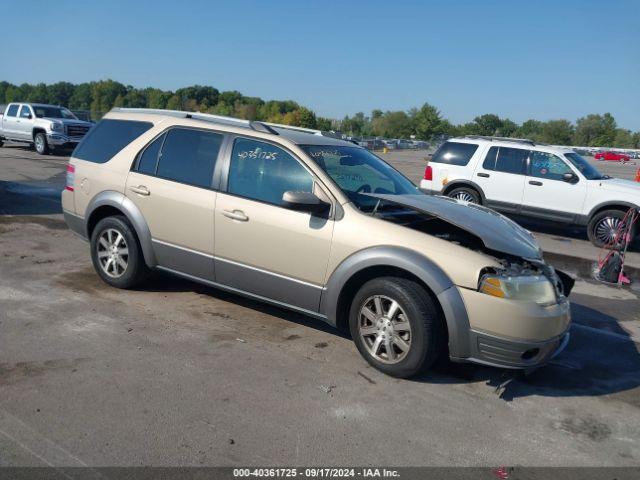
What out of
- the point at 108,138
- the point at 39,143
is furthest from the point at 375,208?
the point at 39,143

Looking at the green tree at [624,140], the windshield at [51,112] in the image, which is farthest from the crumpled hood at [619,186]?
the green tree at [624,140]

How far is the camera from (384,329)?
4.17 meters

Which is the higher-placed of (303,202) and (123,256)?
(303,202)

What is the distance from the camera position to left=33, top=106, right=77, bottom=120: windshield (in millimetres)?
21672

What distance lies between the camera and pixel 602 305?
6.62 meters

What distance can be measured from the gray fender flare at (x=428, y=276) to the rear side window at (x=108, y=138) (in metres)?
2.72

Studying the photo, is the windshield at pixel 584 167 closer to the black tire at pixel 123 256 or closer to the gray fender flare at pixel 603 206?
the gray fender flare at pixel 603 206

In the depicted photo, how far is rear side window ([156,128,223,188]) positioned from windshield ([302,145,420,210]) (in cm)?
91

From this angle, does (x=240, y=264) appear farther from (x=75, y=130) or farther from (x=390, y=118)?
(x=390, y=118)

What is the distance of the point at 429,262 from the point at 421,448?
4.24ft

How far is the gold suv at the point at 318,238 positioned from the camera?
394 centimetres

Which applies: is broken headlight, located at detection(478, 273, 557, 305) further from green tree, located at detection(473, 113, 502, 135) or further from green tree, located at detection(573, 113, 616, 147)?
green tree, located at detection(573, 113, 616, 147)

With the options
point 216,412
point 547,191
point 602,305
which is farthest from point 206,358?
point 547,191

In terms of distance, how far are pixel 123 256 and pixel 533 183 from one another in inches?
334
